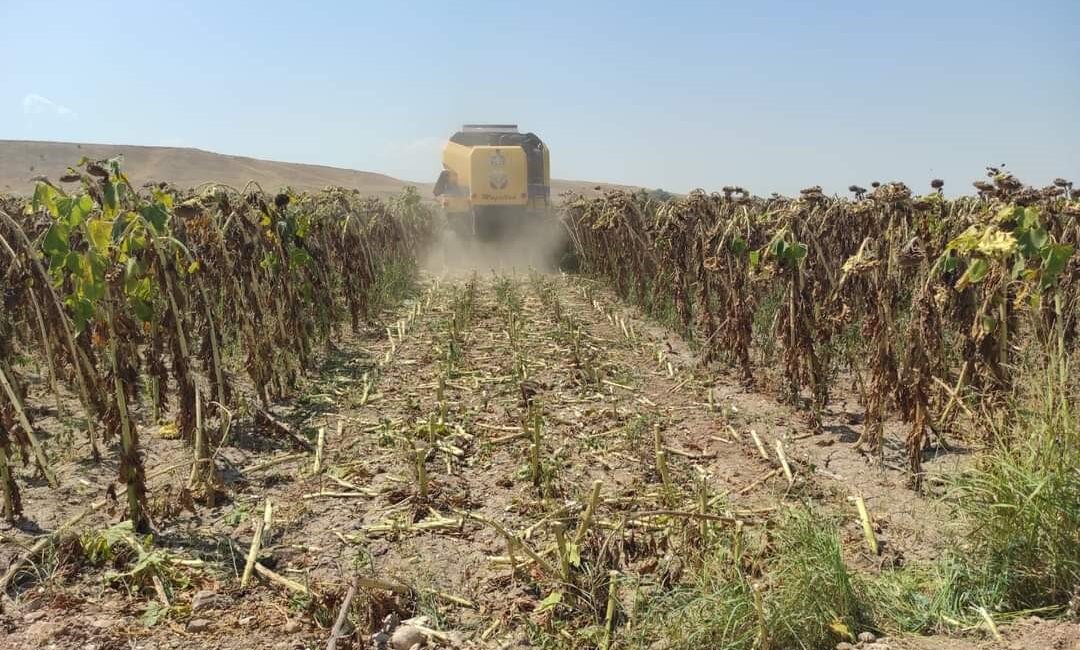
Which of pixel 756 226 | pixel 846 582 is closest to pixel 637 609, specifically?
pixel 846 582

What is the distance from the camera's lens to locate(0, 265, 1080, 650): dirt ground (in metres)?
3.26

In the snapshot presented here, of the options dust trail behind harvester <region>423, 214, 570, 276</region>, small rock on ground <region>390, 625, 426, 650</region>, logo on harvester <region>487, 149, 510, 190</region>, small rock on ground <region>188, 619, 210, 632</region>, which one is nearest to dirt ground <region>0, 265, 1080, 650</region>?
small rock on ground <region>188, 619, 210, 632</region>

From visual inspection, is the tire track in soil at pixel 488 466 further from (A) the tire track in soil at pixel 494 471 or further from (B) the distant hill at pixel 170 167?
(B) the distant hill at pixel 170 167

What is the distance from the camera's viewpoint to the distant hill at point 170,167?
64.7 metres

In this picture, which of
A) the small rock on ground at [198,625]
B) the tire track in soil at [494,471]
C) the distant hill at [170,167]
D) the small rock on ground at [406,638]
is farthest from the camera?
the distant hill at [170,167]

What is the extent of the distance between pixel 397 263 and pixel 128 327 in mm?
11426

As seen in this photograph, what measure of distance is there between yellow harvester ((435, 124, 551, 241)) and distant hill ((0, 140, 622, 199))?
127ft

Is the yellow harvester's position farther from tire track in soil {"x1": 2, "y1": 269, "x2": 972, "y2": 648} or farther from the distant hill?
the distant hill

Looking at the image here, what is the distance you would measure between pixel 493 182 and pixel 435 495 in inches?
604

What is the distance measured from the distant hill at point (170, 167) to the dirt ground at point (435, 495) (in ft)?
178

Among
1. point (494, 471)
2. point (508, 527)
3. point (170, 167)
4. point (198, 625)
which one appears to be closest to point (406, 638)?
point (198, 625)

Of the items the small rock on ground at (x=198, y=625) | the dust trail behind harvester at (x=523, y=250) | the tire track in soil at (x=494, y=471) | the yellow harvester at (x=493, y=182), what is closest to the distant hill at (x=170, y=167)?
the yellow harvester at (x=493, y=182)

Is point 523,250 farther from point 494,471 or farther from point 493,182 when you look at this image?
point 494,471

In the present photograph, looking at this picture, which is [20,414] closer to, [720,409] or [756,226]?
[720,409]
